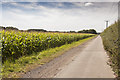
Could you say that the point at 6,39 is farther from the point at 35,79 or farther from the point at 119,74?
the point at 119,74

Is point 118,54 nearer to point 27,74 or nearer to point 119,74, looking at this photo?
point 119,74

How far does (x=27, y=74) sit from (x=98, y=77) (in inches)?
124

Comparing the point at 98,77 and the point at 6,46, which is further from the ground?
the point at 6,46

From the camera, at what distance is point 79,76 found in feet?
17.5

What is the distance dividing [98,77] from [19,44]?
5431 millimetres

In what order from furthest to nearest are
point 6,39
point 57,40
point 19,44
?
point 57,40 → point 19,44 → point 6,39

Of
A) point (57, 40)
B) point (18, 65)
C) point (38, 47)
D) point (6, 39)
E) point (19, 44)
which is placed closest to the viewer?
point (18, 65)

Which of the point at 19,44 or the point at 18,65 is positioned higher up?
the point at 19,44

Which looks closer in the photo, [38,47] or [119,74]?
[119,74]

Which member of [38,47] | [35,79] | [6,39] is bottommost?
[35,79]

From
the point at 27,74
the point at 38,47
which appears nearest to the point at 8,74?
the point at 27,74

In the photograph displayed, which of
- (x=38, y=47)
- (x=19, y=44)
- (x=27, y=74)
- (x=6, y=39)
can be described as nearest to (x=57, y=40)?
(x=38, y=47)

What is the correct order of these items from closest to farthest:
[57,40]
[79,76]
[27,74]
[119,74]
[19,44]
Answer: [119,74], [79,76], [27,74], [19,44], [57,40]

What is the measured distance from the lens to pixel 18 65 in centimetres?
684
